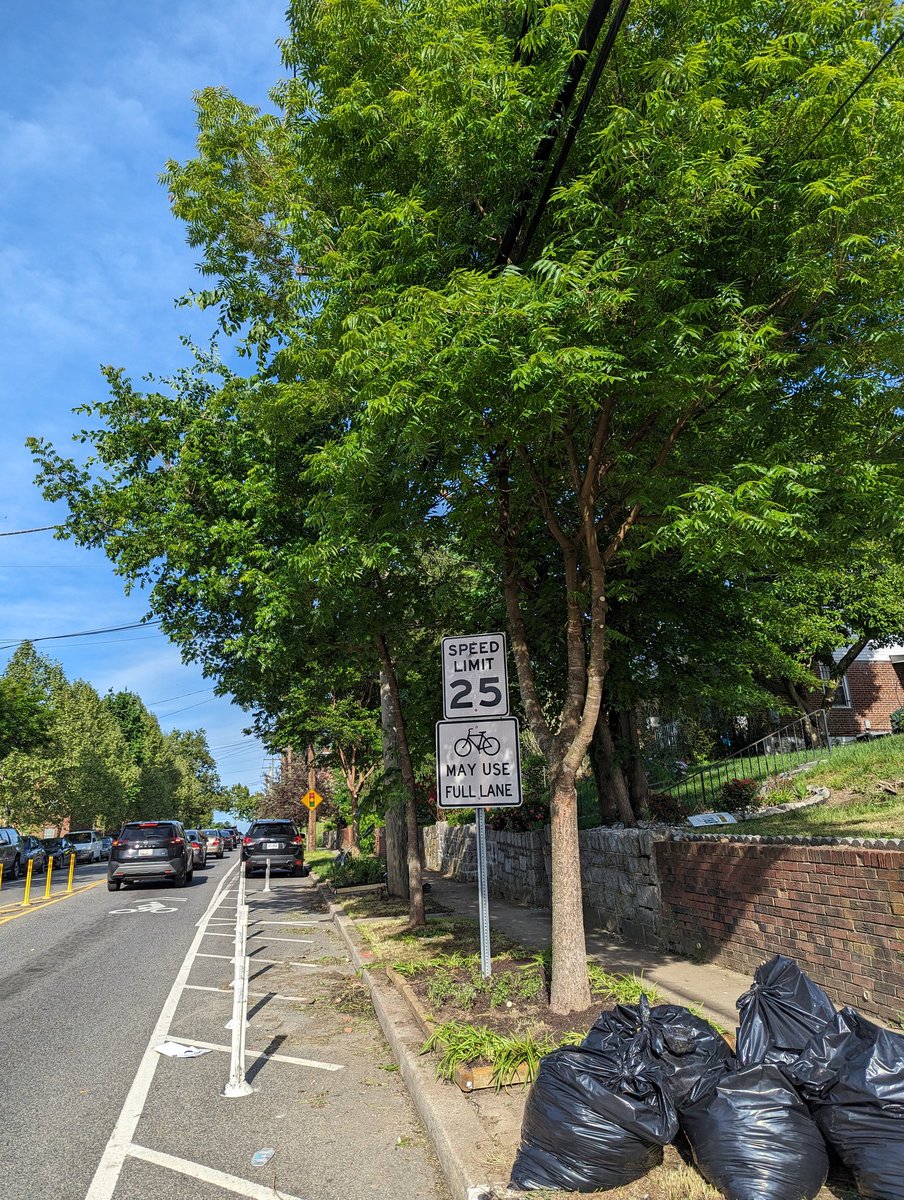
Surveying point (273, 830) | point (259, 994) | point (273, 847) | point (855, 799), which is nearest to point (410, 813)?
point (259, 994)

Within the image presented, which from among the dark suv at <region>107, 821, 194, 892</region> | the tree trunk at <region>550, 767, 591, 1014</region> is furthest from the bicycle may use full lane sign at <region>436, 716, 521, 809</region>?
the dark suv at <region>107, 821, 194, 892</region>

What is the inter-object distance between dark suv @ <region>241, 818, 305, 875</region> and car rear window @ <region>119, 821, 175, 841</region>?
3.64m

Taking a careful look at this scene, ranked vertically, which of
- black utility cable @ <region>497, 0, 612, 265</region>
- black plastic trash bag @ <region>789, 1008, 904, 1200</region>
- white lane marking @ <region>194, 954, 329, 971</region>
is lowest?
white lane marking @ <region>194, 954, 329, 971</region>

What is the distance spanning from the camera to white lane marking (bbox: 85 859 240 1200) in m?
4.16

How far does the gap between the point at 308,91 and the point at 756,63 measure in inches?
176

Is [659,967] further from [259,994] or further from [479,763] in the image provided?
[259,994]

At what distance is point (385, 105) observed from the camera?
7059 millimetres

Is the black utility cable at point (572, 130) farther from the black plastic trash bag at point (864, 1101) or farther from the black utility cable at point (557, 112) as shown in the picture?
the black plastic trash bag at point (864, 1101)

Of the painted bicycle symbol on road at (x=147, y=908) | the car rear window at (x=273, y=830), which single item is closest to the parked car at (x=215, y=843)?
the car rear window at (x=273, y=830)

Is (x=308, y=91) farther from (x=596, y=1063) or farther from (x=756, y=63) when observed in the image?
(x=596, y=1063)

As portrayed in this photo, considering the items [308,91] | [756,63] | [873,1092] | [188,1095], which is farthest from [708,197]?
[188,1095]

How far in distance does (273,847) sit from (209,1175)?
68.8 feet

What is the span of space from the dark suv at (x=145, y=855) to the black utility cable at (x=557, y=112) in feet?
57.1

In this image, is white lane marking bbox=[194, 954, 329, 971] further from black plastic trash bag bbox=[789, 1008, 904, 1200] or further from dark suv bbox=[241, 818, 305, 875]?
dark suv bbox=[241, 818, 305, 875]
